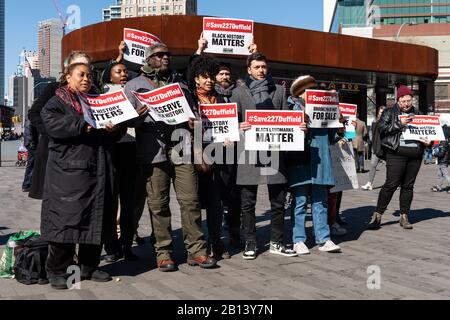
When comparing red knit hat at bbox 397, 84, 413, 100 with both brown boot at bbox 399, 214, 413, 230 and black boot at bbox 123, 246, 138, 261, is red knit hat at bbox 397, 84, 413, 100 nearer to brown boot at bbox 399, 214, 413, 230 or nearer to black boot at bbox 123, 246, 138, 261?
brown boot at bbox 399, 214, 413, 230

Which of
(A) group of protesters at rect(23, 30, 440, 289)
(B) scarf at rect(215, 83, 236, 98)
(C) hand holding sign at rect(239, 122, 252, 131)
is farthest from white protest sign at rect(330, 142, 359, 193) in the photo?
(C) hand holding sign at rect(239, 122, 252, 131)

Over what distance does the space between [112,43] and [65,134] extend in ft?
46.8

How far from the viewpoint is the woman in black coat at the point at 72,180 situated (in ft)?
14.6

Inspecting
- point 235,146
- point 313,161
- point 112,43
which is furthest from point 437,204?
point 112,43

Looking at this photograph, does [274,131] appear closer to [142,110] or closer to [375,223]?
[142,110]

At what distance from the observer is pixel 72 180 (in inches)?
177

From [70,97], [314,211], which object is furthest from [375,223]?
[70,97]

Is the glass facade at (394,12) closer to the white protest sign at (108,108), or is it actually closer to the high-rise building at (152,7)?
the high-rise building at (152,7)

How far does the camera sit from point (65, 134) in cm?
443

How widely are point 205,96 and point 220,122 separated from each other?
1.31 feet

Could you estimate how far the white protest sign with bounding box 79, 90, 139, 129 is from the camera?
4.60 meters

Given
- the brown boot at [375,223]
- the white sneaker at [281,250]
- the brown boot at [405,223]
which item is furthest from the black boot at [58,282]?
the brown boot at [405,223]
